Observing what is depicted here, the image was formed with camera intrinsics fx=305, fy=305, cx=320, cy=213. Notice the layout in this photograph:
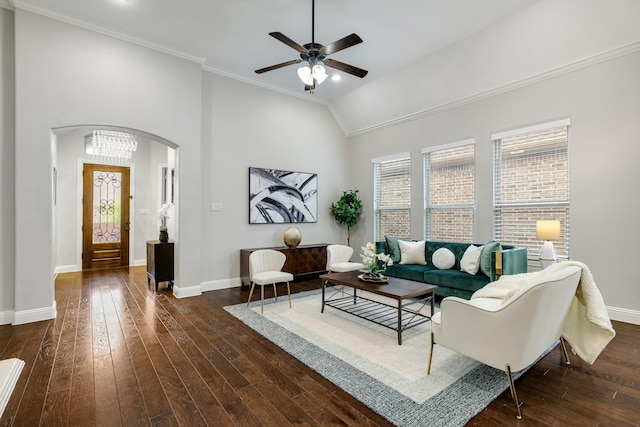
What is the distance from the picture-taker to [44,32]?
3.71 m

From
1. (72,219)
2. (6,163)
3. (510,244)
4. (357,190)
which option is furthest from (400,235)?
(72,219)

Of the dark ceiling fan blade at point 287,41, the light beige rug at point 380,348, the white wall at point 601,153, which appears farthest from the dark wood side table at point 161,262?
the white wall at point 601,153

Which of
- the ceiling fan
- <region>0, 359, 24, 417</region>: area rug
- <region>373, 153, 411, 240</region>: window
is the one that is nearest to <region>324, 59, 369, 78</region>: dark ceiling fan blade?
the ceiling fan

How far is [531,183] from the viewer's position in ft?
14.4

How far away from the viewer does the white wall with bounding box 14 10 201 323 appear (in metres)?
3.59

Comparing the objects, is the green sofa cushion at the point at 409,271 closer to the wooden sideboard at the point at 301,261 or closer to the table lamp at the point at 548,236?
the table lamp at the point at 548,236

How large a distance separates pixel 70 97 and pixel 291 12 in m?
2.97

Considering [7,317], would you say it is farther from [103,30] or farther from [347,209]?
[347,209]

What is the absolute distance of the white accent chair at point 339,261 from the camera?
4852 mm

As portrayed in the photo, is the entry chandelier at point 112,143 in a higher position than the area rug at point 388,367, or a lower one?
higher

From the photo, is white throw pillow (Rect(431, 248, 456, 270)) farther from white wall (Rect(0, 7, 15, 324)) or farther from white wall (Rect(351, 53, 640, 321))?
white wall (Rect(0, 7, 15, 324))

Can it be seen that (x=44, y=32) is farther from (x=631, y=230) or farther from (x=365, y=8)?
(x=631, y=230)

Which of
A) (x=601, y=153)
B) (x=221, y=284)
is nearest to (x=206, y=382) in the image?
(x=221, y=284)

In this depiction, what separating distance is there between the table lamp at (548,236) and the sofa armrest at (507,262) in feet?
0.75
